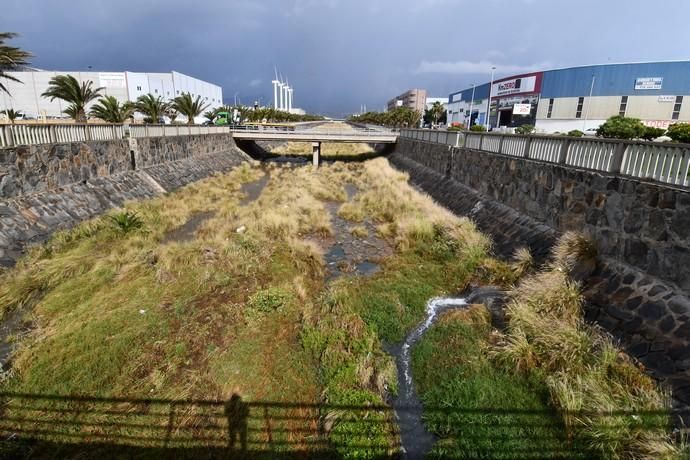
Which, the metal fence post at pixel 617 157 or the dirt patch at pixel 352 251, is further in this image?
the dirt patch at pixel 352 251

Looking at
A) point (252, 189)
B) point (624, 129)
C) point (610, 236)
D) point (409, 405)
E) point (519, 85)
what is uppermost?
point (519, 85)

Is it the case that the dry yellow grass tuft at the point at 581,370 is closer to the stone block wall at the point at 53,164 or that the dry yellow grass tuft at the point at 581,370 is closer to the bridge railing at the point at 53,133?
the stone block wall at the point at 53,164

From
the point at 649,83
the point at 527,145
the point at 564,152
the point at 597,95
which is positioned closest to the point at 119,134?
the point at 527,145

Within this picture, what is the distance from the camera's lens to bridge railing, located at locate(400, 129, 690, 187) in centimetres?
687

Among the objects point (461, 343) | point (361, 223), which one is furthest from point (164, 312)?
point (361, 223)

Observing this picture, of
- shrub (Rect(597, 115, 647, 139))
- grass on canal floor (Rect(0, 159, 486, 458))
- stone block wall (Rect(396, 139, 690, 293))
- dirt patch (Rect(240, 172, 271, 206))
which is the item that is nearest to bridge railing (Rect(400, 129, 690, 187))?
stone block wall (Rect(396, 139, 690, 293))

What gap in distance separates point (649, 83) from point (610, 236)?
75.2m

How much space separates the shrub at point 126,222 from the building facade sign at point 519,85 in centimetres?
8325

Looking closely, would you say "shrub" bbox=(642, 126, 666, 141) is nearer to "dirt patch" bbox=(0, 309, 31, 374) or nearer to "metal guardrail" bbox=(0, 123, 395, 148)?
"metal guardrail" bbox=(0, 123, 395, 148)

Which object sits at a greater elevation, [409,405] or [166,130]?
[166,130]

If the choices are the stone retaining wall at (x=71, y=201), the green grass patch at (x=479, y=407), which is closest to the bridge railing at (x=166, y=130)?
the stone retaining wall at (x=71, y=201)

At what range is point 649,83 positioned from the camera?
Answer: 202 feet

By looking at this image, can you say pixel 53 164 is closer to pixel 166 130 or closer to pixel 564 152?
pixel 166 130

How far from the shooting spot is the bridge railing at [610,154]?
6.87m
